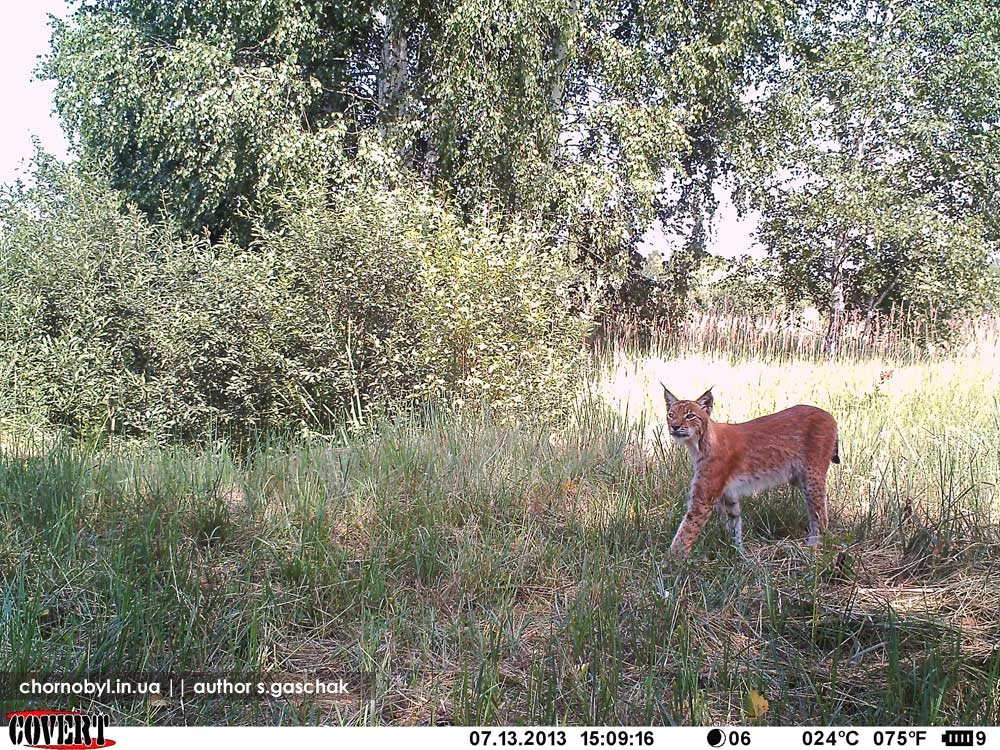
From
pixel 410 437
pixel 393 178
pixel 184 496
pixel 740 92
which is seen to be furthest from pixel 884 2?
pixel 184 496

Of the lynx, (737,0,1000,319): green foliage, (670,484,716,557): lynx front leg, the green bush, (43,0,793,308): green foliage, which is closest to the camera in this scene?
(670,484,716,557): lynx front leg

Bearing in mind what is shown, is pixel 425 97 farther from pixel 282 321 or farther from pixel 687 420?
pixel 687 420

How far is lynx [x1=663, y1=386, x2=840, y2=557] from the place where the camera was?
4414 millimetres

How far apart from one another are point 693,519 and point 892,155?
1262cm

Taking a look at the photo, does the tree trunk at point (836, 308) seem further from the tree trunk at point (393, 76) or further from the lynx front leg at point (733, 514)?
the lynx front leg at point (733, 514)

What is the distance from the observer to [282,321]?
9.03m

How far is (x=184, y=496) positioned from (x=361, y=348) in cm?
453

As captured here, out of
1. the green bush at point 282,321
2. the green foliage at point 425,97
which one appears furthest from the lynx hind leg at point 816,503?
the green foliage at point 425,97
